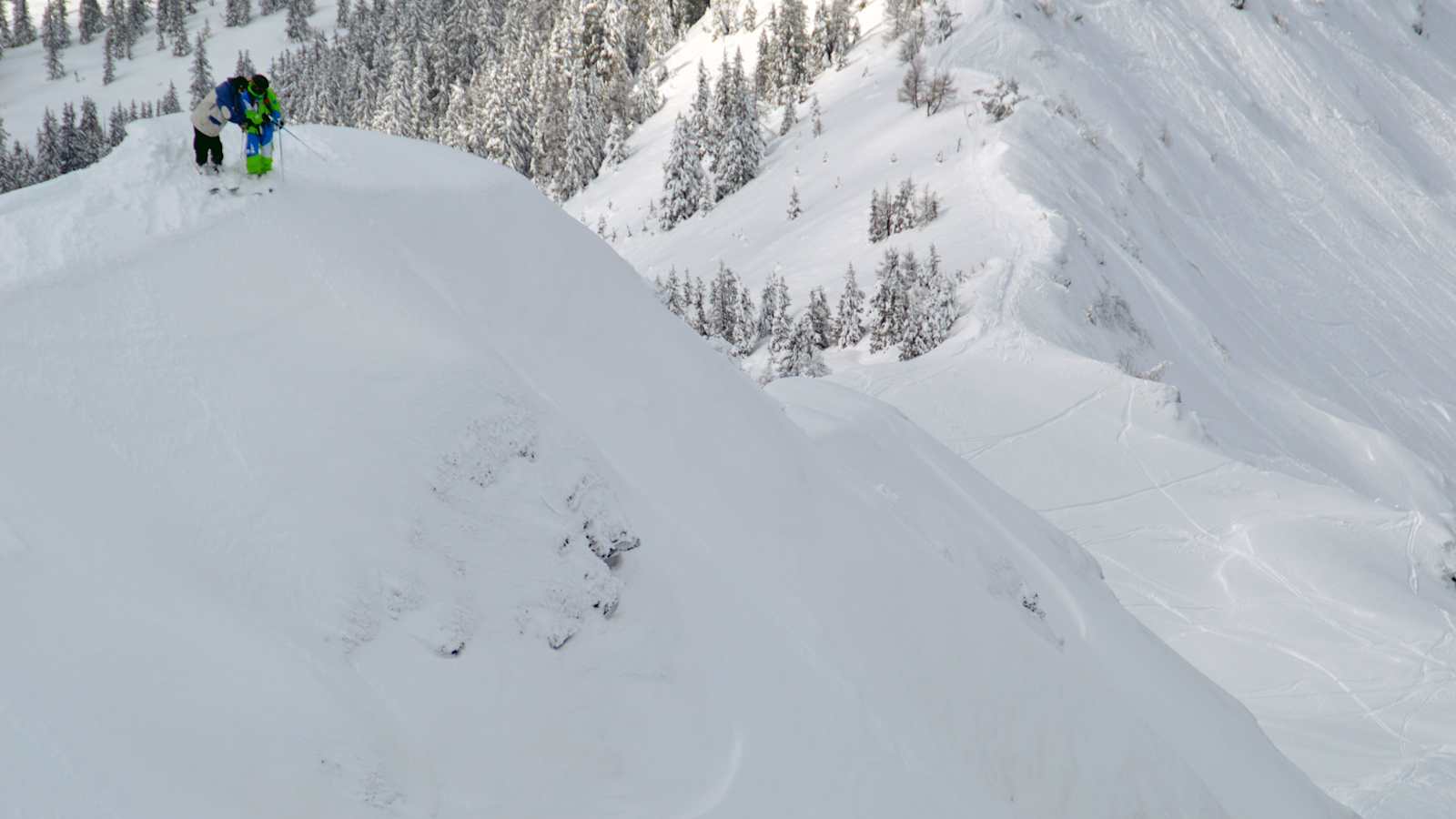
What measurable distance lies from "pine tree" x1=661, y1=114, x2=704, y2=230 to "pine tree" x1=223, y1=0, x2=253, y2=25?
357ft

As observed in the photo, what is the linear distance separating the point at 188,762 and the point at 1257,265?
35.7m

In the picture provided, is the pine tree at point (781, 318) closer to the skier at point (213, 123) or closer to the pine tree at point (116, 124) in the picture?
the skier at point (213, 123)

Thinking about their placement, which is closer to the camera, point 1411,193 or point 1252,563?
point 1252,563

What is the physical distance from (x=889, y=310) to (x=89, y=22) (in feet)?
440

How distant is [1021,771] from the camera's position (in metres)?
8.02

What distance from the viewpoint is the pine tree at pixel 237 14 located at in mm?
130125

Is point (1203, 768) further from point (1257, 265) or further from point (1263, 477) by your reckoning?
point (1257, 265)

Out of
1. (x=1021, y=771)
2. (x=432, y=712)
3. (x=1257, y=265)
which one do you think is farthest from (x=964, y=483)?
(x=1257, y=265)

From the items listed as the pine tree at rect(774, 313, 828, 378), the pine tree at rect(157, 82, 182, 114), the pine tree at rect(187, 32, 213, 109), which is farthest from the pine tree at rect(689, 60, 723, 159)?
the pine tree at rect(187, 32, 213, 109)

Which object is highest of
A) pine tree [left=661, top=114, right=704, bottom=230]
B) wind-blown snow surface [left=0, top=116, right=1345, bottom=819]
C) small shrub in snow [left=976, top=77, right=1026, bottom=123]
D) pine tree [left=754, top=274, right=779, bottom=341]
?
wind-blown snow surface [left=0, top=116, right=1345, bottom=819]

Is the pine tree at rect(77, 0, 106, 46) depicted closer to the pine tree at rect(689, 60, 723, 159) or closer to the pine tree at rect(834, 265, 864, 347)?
the pine tree at rect(689, 60, 723, 159)

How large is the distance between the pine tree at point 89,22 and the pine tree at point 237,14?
1364 centimetres

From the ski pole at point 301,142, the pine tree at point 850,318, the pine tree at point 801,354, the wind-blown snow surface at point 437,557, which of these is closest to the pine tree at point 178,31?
the pine tree at point 850,318

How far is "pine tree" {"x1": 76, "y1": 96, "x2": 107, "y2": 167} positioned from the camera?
86875 mm
